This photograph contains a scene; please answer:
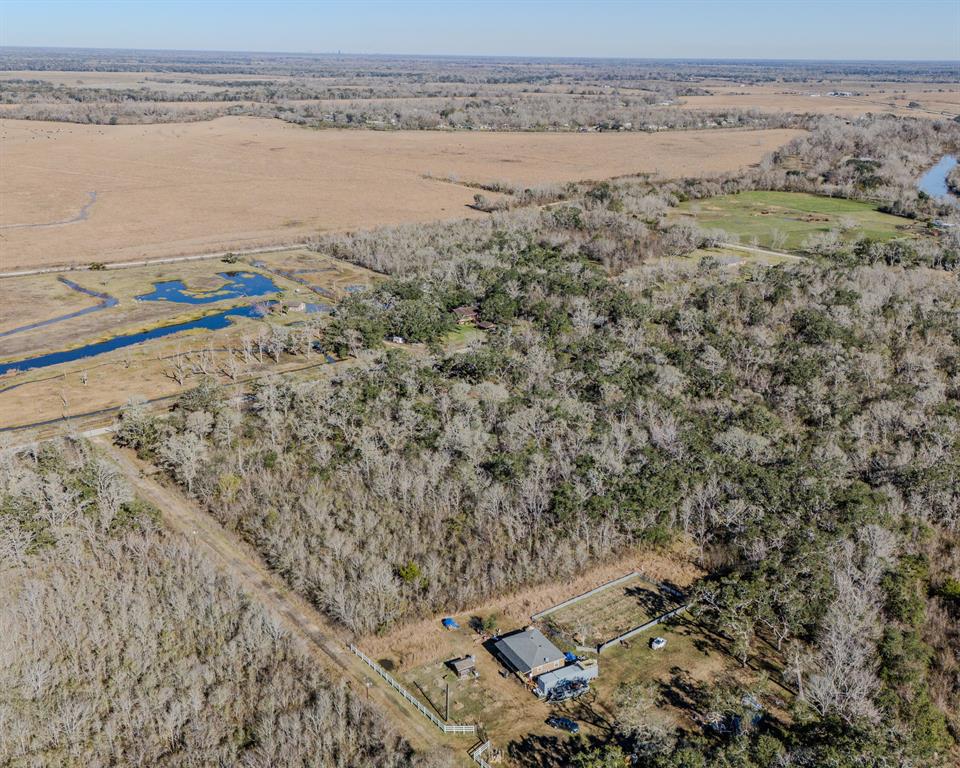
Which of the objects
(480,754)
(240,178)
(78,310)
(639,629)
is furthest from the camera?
(240,178)

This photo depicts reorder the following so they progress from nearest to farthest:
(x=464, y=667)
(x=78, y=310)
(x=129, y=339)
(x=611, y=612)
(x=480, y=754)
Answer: (x=480, y=754)
(x=464, y=667)
(x=611, y=612)
(x=129, y=339)
(x=78, y=310)

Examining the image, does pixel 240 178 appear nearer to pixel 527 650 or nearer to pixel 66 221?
pixel 66 221

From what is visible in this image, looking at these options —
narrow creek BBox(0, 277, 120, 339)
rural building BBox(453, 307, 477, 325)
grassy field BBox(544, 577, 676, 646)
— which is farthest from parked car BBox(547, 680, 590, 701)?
narrow creek BBox(0, 277, 120, 339)

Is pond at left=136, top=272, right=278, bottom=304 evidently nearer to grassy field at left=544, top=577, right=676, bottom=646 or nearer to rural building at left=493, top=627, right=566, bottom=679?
grassy field at left=544, top=577, right=676, bottom=646

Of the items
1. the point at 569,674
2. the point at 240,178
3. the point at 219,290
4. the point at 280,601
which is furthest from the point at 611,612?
the point at 240,178

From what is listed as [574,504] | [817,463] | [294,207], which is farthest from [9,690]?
[294,207]

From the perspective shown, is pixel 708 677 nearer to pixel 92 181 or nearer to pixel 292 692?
pixel 292 692

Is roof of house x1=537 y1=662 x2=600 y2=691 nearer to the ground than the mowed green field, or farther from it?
nearer to the ground
